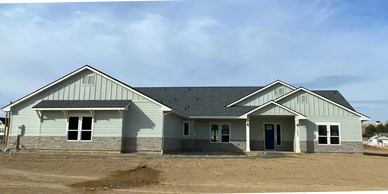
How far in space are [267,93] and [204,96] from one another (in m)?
5.50

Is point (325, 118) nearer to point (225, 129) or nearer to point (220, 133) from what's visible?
point (225, 129)

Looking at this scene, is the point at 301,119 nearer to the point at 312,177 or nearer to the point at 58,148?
the point at 312,177

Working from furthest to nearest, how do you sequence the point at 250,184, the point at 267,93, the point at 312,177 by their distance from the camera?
1. the point at 267,93
2. the point at 312,177
3. the point at 250,184

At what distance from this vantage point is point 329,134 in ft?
74.6

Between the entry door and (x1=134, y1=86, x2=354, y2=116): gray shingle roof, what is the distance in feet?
6.34

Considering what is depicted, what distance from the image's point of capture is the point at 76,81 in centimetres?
2031

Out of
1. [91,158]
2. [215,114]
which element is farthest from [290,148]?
[91,158]

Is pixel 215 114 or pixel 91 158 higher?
pixel 215 114

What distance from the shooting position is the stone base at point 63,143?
1889cm

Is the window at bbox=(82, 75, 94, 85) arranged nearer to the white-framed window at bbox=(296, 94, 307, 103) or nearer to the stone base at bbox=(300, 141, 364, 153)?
the white-framed window at bbox=(296, 94, 307, 103)

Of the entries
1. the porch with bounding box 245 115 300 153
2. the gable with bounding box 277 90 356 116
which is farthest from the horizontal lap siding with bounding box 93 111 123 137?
the gable with bounding box 277 90 356 116

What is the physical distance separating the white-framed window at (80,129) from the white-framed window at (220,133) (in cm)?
937

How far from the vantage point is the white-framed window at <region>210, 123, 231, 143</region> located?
24.5 meters

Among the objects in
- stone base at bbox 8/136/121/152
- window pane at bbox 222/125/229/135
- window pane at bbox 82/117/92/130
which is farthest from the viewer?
window pane at bbox 222/125/229/135
